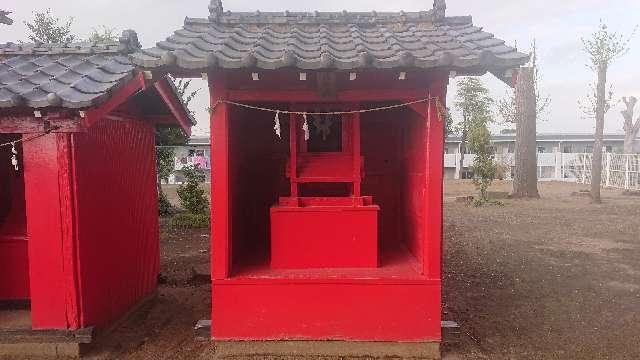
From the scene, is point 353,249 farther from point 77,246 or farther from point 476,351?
point 77,246

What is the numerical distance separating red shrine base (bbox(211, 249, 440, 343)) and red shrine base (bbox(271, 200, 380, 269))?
367 mm

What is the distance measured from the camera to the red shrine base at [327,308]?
520 cm

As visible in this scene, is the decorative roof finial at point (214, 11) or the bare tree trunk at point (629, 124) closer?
the decorative roof finial at point (214, 11)

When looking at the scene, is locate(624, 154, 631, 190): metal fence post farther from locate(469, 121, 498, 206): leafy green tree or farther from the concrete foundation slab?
the concrete foundation slab

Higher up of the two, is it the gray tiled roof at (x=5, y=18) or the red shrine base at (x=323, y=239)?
the gray tiled roof at (x=5, y=18)

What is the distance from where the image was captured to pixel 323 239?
5.62 meters

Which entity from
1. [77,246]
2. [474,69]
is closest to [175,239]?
[77,246]

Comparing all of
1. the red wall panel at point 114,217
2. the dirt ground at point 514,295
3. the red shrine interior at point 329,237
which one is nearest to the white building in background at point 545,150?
the dirt ground at point 514,295

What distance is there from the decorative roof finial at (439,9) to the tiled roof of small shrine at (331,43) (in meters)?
0.01

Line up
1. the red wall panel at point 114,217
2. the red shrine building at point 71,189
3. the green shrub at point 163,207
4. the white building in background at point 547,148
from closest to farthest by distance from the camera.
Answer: the red shrine building at point 71,189 → the red wall panel at point 114,217 → the green shrub at point 163,207 → the white building in background at point 547,148

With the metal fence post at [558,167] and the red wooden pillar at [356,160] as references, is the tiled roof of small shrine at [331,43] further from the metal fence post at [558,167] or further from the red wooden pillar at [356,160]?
the metal fence post at [558,167]

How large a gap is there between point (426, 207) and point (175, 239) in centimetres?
1026

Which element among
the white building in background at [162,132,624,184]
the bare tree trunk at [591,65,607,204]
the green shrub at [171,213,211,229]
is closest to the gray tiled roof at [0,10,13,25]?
the green shrub at [171,213,211,229]

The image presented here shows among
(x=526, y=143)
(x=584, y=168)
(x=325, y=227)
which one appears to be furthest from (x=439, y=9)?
(x=584, y=168)
